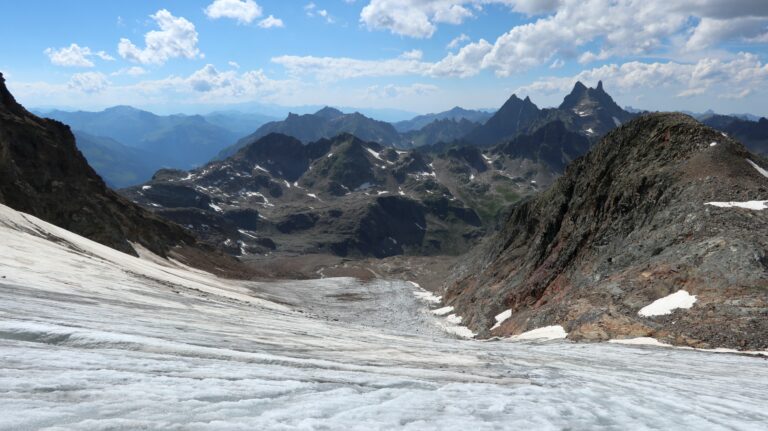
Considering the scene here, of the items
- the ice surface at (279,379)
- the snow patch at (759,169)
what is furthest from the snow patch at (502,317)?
the ice surface at (279,379)

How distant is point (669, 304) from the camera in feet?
95.3

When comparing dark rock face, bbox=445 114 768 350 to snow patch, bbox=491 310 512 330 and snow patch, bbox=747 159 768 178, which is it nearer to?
snow patch, bbox=747 159 768 178

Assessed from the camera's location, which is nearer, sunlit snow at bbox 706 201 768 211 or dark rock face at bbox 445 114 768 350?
dark rock face at bbox 445 114 768 350

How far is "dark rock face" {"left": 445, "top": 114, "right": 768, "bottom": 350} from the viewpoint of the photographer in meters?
27.2

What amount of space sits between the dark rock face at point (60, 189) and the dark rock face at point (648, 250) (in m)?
58.7

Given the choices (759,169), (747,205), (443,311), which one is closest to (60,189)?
(443,311)

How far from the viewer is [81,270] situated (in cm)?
2431

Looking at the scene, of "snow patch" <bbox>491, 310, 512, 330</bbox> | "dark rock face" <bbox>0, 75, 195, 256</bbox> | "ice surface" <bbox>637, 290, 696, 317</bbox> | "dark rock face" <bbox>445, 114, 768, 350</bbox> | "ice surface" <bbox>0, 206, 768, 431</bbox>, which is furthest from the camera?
"dark rock face" <bbox>0, 75, 195, 256</bbox>

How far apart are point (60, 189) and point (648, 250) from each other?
84949mm

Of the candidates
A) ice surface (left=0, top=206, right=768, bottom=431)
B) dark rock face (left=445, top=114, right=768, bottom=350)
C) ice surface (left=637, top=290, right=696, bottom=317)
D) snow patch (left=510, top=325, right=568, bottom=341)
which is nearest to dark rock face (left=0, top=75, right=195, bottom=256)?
ice surface (left=0, top=206, right=768, bottom=431)

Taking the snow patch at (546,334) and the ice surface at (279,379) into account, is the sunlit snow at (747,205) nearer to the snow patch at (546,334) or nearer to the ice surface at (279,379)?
the snow patch at (546,334)

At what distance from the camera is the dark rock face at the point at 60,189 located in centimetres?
6762

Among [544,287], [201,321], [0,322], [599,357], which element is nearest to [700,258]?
[599,357]

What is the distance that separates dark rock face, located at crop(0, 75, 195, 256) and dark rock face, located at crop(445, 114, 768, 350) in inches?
2310
